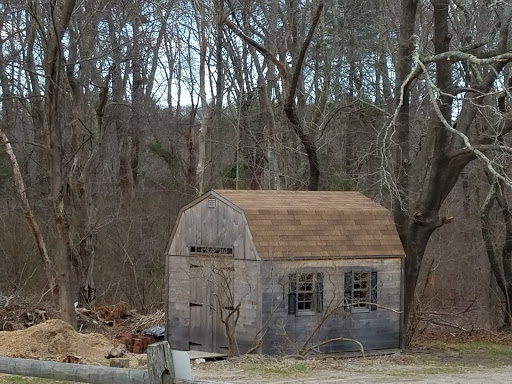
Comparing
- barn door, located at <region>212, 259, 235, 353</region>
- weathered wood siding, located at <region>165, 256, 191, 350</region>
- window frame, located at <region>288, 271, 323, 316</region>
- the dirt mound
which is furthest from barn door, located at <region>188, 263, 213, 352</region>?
the dirt mound

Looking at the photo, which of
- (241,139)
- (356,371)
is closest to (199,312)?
(356,371)

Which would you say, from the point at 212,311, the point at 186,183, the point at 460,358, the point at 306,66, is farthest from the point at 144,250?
the point at 460,358

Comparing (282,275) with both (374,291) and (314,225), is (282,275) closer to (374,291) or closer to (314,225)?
(314,225)

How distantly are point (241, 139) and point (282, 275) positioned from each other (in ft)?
54.2

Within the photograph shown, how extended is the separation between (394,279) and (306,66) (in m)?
13.9

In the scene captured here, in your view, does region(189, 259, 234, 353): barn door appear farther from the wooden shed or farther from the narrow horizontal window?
the narrow horizontal window

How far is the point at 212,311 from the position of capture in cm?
1966

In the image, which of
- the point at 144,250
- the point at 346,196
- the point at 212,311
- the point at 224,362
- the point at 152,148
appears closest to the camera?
the point at 224,362

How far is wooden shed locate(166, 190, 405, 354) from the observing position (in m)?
18.6

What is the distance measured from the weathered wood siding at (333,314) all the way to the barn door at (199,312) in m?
1.77

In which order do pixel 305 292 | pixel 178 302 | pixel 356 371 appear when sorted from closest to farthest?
pixel 356 371 → pixel 305 292 → pixel 178 302

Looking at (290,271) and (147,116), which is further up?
(147,116)

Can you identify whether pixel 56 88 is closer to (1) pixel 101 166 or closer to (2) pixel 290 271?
(2) pixel 290 271

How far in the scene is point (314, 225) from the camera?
19.6m
